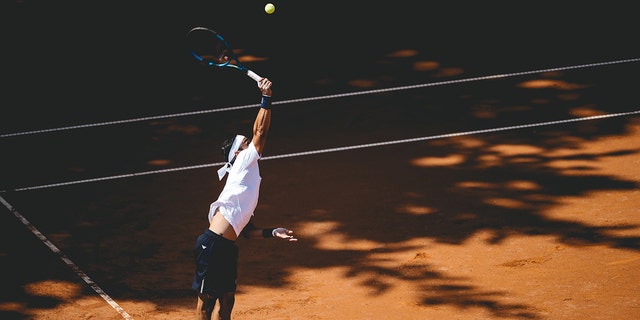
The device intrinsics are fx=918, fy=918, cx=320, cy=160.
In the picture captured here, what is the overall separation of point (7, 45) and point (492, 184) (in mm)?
11747

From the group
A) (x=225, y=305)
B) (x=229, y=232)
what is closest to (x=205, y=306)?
(x=225, y=305)

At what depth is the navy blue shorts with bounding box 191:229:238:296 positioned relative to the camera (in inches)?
324

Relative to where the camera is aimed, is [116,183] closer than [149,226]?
No

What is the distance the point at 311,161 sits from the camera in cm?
1332

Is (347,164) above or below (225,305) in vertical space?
above

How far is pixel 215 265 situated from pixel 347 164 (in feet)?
16.8

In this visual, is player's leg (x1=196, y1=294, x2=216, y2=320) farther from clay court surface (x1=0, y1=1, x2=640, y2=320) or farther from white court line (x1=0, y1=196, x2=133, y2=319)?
white court line (x1=0, y1=196, x2=133, y2=319)

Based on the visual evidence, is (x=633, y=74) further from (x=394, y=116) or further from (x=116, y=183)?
(x=116, y=183)

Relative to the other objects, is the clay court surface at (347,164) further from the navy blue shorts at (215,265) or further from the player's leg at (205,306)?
the navy blue shorts at (215,265)

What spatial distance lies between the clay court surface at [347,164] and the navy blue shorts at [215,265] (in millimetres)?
1298

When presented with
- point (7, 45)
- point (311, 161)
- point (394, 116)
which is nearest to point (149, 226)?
point (311, 161)

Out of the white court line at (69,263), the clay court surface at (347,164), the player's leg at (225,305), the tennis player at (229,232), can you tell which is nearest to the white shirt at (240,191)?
the tennis player at (229,232)

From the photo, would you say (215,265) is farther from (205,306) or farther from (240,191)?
(240,191)

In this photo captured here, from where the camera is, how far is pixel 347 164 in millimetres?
13117
